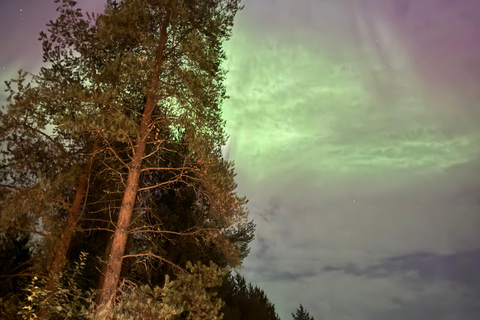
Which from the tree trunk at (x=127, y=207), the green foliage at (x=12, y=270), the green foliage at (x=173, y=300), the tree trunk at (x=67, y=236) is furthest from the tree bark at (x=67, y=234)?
the green foliage at (x=173, y=300)

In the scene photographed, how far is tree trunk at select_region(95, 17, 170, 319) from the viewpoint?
31.2ft

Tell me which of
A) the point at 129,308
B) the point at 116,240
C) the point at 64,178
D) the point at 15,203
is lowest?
the point at 129,308

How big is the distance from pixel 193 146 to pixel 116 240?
3143mm

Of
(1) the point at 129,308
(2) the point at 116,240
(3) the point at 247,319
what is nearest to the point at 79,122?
(2) the point at 116,240

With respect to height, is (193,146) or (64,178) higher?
(193,146)

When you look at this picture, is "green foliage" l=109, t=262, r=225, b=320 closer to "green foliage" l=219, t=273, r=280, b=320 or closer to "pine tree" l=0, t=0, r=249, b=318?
"pine tree" l=0, t=0, r=249, b=318

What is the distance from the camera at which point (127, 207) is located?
1036 centimetres

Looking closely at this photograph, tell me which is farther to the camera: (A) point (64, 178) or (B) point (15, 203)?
(A) point (64, 178)

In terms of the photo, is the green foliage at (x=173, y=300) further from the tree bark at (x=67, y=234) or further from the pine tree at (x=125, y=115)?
the tree bark at (x=67, y=234)

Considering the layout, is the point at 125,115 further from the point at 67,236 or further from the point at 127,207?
the point at 67,236

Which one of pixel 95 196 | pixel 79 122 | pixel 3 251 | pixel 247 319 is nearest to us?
pixel 79 122

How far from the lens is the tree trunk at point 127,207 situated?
9516 millimetres

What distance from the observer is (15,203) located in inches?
408

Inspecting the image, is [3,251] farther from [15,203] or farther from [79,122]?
[79,122]
